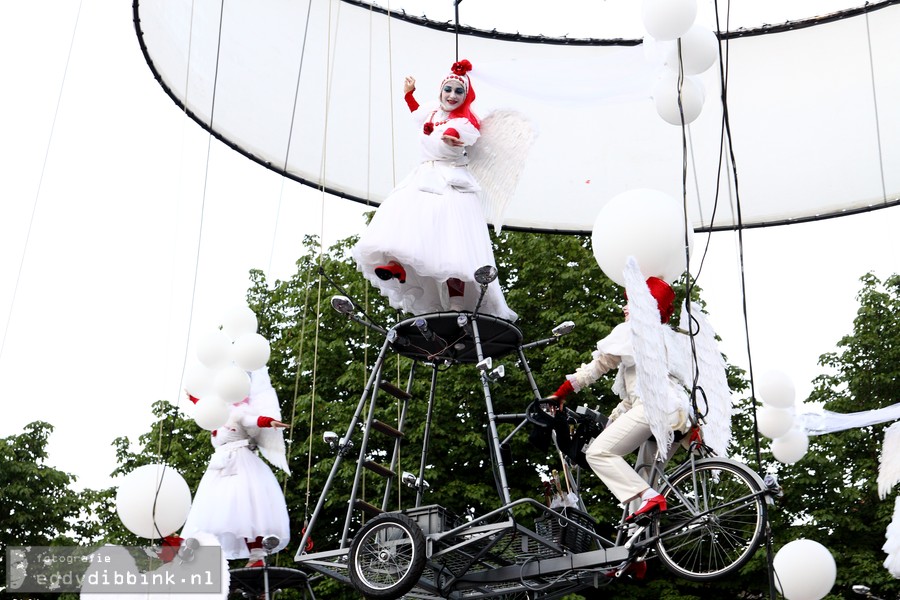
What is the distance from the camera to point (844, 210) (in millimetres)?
11242

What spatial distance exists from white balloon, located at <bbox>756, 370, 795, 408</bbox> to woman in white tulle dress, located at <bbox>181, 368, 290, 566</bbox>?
12.1ft

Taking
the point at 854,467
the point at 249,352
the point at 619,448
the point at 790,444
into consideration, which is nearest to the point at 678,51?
the point at 619,448

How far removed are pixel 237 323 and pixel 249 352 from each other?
63 cm

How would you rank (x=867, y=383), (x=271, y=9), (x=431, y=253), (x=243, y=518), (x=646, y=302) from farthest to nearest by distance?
1. (x=867, y=383)
2. (x=271, y=9)
3. (x=243, y=518)
4. (x=431, y=253)
5. (x=646, y=302)

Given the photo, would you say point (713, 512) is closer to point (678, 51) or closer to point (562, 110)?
point (678, 51)

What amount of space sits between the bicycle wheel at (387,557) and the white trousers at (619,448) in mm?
1053

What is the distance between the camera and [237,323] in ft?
32.1

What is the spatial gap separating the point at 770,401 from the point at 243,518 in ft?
13.6

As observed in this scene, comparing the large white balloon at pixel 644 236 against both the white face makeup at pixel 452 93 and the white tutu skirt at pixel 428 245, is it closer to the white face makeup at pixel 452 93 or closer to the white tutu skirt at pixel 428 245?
Answer: the white tutu skirt at pixel 428 245

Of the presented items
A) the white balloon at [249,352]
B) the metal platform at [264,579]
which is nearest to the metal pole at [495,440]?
the metal platform at [264,579]

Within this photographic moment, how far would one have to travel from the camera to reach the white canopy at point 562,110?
10336mm

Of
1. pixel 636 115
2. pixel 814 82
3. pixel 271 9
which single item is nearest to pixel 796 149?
pixel 814 82

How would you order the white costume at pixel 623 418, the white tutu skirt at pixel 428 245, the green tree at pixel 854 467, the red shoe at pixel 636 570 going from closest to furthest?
the white costume at pixel 623 418
the red shoe at pixel 636 570
the white tutu skirt at pixel 428 245
the green tree at pixel 854 467

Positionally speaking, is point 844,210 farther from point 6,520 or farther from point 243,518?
point 6,520
